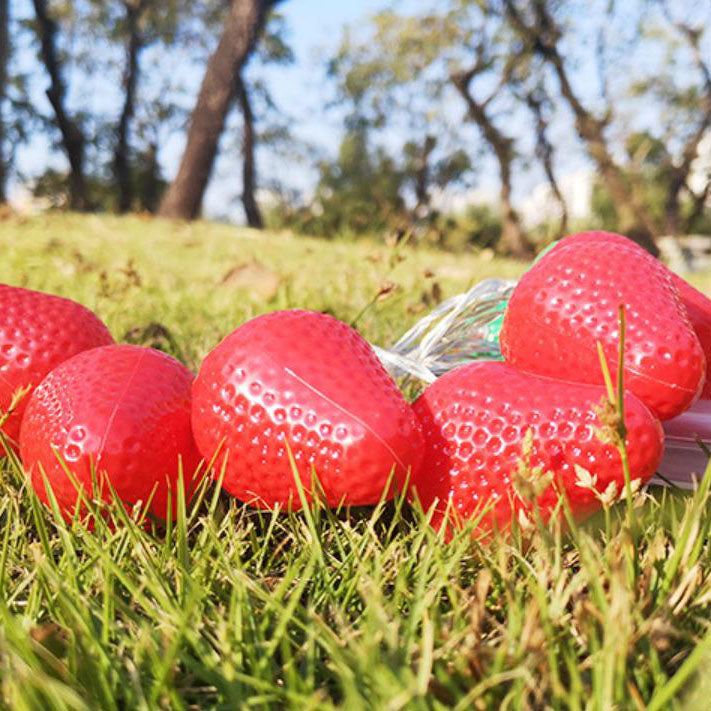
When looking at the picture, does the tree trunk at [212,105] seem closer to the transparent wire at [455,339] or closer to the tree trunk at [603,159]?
the tree trunk at [603,159]

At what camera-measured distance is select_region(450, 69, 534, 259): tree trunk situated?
11.9m

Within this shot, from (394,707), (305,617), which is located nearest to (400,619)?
(305,617)

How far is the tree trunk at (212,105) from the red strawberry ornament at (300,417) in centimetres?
832

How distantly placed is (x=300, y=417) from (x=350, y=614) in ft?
0.84

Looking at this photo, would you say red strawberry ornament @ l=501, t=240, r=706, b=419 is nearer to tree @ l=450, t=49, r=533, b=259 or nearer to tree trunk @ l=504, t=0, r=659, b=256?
tree trunk @ l=504, t=0, r=659, b=256

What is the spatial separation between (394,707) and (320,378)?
498 mm

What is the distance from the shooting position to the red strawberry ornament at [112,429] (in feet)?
3.43

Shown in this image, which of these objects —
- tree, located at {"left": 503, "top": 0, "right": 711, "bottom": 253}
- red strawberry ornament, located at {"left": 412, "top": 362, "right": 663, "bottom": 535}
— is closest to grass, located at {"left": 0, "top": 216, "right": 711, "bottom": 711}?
red strawberry ornament, located at {"left": 412, "top": 362, "right": 663, "bottom": 535}

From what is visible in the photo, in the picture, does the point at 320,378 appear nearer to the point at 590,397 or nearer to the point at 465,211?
the point at 590,397

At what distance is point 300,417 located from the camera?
3.32 feet

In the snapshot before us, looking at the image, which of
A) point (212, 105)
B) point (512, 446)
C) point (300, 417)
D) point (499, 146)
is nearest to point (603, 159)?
point (499, 146)

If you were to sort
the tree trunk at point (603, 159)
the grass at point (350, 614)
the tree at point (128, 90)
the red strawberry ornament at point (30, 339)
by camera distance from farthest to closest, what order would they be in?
the tree at point (128, 90) < the tree trunk at point (603, 159) < the red strawberry ornament at point (30, 339) < the grass at point (350, 614)

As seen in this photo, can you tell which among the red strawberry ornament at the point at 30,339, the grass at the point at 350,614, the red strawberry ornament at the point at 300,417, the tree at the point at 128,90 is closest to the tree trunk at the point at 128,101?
the tree at the point at 128,90

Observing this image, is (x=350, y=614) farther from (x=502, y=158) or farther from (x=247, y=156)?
(x=247, y=156)
